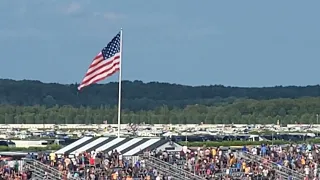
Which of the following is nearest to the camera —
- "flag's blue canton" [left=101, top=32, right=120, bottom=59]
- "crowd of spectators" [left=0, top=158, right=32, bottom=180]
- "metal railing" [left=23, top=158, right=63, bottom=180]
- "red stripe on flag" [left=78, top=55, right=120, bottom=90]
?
"crowd of spectators" [left=0, top=158, right=32, bottom=180]

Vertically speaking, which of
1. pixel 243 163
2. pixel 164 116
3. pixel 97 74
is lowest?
pixel 243 163

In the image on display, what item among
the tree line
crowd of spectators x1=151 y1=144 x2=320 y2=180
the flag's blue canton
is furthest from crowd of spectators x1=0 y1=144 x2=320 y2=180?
the tree line

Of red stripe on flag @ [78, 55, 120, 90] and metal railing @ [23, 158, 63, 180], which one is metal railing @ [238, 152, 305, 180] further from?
metal railing @ [23, 158, 63, 180]

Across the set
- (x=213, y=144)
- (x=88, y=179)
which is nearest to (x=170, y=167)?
(x=88, y=179)

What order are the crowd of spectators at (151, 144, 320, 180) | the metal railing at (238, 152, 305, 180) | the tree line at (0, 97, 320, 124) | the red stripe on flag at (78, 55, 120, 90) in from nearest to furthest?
the crowd of spectators at (151, 144, 320, 180)
the red stripe on flag at (78, 55, 120, 90)
the metal railing at (238, 152, 305, 180)
the tree line at (0, 97, 320, 124)

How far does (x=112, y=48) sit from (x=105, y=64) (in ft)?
4.15

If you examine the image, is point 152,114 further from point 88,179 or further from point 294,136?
point 88,179

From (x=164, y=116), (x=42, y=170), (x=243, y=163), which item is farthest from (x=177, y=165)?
(x=164, y=116)

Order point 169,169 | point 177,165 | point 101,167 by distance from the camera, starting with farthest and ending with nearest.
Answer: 1. point 177,165
2. point 169,169
3. point 101,167

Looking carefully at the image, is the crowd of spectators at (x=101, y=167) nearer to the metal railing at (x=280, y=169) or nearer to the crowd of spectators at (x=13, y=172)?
the crowd of spectators at (x=13, y=172)

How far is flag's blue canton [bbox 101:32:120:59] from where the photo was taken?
52919 mm

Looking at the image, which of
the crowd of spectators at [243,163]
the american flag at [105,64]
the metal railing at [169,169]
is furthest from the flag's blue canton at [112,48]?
the crowd of spectators at [243,163]

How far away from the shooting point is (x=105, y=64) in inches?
2066

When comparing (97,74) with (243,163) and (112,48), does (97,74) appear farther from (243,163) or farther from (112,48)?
(243,163)
